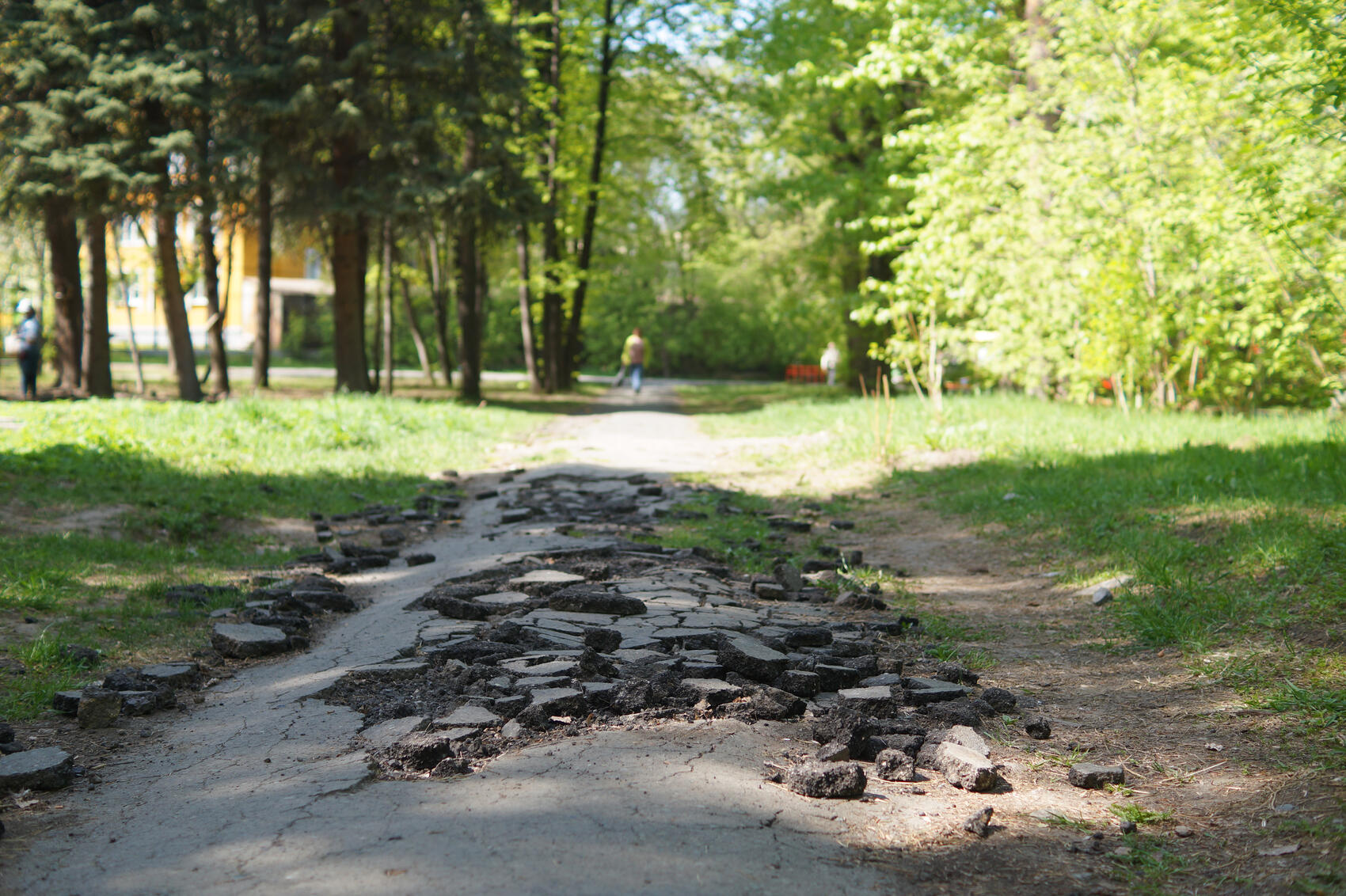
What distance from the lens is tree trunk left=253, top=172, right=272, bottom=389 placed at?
66.3 ft

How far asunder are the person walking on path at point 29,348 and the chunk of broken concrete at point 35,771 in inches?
689

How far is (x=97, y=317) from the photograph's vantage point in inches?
735

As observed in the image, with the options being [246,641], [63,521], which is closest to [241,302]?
[63,521]

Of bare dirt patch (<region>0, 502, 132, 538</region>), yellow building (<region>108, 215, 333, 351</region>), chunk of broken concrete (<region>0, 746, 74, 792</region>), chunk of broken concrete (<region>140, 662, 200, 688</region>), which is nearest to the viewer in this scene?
chunk of broken concrete (<region>0, 746, 74, 792</region>)

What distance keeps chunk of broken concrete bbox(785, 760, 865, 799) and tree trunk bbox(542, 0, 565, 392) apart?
20932 millimetres

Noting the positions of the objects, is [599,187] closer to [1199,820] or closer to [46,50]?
[46,50]

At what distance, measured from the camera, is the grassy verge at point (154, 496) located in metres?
5.63

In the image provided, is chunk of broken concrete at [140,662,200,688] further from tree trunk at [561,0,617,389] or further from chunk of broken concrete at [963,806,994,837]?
tree trunk at [561,0,617,389]

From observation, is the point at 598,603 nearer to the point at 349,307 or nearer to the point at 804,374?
the point at 349,307

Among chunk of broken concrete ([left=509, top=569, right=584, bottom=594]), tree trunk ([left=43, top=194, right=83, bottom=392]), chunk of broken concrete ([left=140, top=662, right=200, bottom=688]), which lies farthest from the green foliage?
tree trunk ([left=43, top=194, right=83, bottom=392])

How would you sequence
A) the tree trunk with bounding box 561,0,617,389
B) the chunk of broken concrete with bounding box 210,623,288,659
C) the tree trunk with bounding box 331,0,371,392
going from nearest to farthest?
the chunk of broken concrete with bounding box 210,623,288,659, the tree trunk with bounding box 331,0,371,392, the tree trunk with bounding box 561,0,617,389

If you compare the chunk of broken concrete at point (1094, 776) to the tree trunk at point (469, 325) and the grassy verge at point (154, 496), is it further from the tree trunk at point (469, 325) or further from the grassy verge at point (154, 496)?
the tree trunk at point (469, 325)

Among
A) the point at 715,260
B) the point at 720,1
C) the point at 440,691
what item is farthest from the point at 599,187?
the point at 440,691

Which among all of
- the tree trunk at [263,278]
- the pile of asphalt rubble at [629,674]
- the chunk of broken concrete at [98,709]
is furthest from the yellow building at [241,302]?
the chunk of broken concrete at [98,709]
